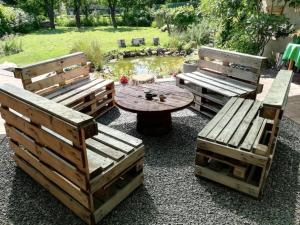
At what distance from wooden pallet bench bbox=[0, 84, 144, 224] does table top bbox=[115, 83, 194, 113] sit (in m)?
0.63

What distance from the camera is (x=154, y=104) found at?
3.64 meters

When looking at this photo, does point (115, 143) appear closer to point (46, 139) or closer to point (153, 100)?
point (46, 139)

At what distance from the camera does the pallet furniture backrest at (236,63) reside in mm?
4223

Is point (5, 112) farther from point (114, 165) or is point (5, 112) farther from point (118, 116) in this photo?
point (118, 116)

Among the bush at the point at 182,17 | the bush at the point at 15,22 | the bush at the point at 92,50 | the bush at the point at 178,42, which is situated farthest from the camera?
the bush at the point at 15,22

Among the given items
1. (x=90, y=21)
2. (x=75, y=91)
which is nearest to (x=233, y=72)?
(x=75, y=91)

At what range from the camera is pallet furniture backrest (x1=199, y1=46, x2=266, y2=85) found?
422cm

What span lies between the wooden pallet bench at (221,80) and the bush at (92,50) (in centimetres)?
336

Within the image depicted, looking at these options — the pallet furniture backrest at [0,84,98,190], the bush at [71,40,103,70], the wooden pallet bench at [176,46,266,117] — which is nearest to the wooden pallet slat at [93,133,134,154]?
the pallet furniture backrest at [0,84,98,190]

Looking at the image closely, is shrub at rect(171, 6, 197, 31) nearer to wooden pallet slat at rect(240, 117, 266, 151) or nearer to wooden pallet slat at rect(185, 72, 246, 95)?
wooden pallet slat at rect(185, 72, 246, 95)

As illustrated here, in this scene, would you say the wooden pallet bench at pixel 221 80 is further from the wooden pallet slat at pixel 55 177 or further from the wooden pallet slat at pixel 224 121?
the wooden pallet slat at pixel 55 177

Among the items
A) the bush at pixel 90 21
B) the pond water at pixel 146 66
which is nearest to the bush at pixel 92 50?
the pond water at pixel 146 66

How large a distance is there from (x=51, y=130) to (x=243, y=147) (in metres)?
1.83

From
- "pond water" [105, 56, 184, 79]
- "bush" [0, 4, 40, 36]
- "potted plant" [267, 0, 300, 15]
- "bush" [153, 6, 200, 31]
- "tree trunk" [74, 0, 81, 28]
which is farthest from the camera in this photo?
"tree trunk" [74, 0, 81, 28]
